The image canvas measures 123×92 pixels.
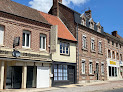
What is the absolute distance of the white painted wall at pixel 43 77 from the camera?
1649 centimetres

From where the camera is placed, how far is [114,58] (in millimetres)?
31609

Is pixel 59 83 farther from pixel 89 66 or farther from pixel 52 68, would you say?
pixel 89 66

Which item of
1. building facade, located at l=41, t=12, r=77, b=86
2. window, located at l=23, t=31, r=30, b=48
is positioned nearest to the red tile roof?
building facade, located at l=41, t=12, r=77, b=86

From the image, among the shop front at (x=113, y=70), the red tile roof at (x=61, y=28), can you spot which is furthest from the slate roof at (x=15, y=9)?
the shop front at (x=113, y=70)

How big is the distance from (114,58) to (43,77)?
61.2 ft

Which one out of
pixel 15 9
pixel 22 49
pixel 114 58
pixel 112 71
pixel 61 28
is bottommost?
pixel 112 71

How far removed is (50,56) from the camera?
1777cm

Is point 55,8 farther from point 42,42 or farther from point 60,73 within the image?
point 60,73

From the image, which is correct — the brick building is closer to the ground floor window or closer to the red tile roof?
the red tile roof

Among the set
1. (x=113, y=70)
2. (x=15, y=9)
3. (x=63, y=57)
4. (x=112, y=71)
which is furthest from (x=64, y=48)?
(x=113, y=70)

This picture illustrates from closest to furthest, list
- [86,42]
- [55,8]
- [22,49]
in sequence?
[22,49]
[86,42]
[55,8]

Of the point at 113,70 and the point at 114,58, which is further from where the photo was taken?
the point at 114,58

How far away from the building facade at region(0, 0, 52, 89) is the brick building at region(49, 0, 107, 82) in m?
5.72

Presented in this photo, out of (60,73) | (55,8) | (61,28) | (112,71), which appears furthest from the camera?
(112,71)
